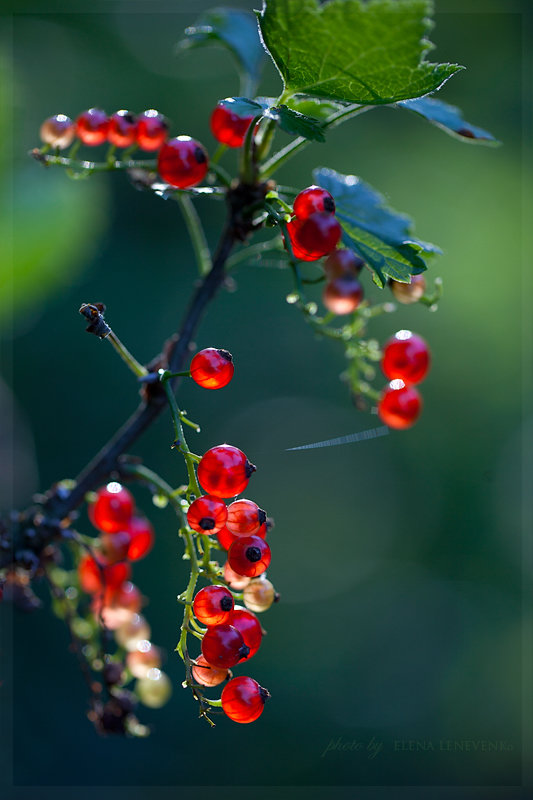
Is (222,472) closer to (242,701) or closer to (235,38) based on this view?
(242,701)

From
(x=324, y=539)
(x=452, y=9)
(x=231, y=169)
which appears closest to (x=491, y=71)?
(x=452, y=9)

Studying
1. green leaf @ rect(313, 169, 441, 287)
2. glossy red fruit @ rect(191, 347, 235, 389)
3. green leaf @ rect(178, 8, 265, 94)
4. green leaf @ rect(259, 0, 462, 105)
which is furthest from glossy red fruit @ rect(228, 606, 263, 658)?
green leaf @ rect(178, 8, 265, 94)

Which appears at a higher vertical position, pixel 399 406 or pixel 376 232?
pixel 376 232

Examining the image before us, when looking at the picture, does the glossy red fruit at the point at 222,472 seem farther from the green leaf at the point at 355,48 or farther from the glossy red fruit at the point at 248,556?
the green leaf at the point at 355,48

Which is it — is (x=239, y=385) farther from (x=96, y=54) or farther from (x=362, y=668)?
(x=96, y=54)

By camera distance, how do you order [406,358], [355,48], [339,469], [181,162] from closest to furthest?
[355,48] → [181,162] → [406,358] → [339,469]

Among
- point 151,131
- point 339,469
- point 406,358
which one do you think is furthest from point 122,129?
point 339,469

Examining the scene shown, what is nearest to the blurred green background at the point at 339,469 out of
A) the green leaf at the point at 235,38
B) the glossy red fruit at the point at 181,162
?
the green leaf at the point at 235,38
